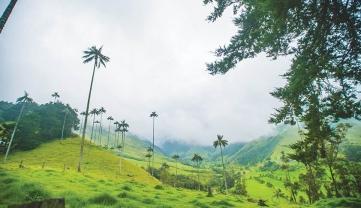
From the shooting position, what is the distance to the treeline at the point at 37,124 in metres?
81.4

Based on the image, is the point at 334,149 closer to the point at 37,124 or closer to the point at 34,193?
the point at 34,193

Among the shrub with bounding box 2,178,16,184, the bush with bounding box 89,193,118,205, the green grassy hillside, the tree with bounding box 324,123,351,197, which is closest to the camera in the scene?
the bush with bounding box 89,193,118,205

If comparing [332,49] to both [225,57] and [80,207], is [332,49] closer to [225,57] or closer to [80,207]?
[225,57]

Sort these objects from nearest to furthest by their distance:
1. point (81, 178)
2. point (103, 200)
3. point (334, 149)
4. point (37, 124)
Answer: point (103, 200) → point (81, 178) → point (334, 149) → point (37, 124)

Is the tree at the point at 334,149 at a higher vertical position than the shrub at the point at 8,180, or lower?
higher

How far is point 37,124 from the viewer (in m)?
92.1

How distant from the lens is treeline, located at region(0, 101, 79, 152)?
81.4 meters

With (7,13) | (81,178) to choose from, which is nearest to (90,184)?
(81,178)

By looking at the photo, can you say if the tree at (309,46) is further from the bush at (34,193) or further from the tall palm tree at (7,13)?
the bush at (34,193)

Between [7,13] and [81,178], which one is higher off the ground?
[7,13]

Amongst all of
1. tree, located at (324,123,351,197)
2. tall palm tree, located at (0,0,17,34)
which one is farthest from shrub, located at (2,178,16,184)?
tree, located at (324,123,351,197)

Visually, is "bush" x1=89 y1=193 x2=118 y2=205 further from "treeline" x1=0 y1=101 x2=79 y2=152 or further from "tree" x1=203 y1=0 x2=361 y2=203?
"treeline" x1=0 y1=101 x2=79 y2=152

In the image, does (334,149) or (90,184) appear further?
(334,149)

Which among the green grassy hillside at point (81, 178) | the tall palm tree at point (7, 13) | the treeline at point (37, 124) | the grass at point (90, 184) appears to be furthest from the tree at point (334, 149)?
the treeline at point (37, 124)
